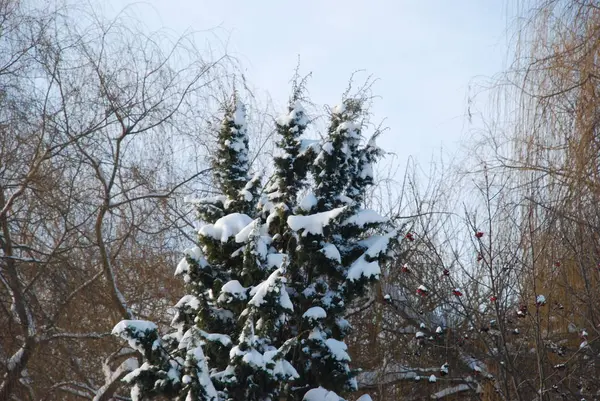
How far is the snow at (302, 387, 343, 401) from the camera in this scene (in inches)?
223

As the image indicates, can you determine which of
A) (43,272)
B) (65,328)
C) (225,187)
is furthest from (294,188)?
(65,328)

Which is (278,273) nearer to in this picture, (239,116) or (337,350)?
(337,350)

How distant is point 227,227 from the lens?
6.08 meters

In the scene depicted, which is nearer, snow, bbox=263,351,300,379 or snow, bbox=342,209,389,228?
snow, bbox=263,351,300,379

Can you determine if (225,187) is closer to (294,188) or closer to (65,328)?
(294,188)

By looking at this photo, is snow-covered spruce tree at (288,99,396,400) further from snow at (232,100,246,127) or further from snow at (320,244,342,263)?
snow at (232,100,246,127)

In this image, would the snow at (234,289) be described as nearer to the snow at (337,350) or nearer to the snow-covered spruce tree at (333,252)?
the snow-covered spruce tree at (333,252)

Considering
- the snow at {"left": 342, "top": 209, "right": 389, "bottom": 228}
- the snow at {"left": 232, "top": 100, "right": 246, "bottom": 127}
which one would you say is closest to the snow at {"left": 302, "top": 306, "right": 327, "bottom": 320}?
the snow at {"left": 342, "top": 209, "right": 389, "bottom": 228}

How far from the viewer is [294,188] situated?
6.52m

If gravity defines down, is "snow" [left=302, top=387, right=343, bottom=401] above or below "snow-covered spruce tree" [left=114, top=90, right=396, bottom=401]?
below

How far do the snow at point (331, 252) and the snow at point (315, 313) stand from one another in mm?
437

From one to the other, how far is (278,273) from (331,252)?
64 centimetres

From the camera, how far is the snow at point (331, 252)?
586 cm

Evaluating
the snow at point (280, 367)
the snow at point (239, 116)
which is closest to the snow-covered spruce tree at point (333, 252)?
the snow at point (280, 367)
